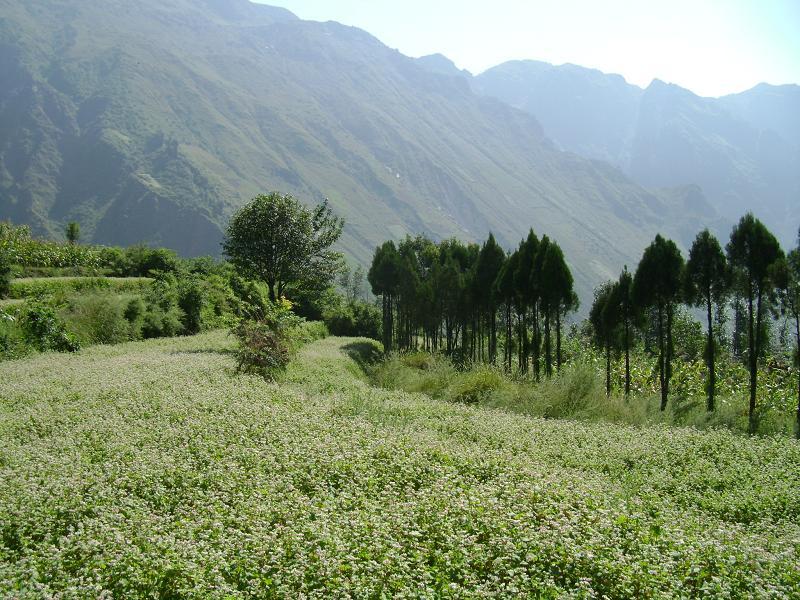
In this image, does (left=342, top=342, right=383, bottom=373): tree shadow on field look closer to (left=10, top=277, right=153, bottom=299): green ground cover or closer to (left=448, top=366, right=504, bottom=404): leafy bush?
(left=448, top=366, right=504, bottom=404): leafy bush

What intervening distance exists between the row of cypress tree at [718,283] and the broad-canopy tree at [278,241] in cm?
1524

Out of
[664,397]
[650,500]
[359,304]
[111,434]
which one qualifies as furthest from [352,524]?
[359,304]

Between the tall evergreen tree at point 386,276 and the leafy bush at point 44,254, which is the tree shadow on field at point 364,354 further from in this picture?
the leafy bush at point 44,254

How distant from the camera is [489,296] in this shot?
3466cm

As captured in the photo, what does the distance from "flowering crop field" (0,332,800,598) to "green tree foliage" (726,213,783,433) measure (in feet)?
23.5

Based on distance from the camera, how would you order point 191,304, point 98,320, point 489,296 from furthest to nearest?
point 489,296 → point 191,304 → point 98,320

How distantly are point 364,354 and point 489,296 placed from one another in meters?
8.46

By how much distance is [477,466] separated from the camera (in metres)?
9.59

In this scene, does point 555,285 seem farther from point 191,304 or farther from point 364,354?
point 191,304

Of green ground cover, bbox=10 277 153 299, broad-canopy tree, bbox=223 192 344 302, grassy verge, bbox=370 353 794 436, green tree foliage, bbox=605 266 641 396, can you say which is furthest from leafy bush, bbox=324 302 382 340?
grassy verge, bbox=370 353 794 436

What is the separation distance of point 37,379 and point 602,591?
14.9 meters

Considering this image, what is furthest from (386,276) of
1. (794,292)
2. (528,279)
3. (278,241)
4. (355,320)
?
(794,292)

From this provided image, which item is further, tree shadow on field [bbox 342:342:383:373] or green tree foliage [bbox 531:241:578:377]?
tree shadow on field [bbox 342:342:383:373]

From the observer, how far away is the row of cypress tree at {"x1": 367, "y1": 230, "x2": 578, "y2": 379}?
26734 mm
